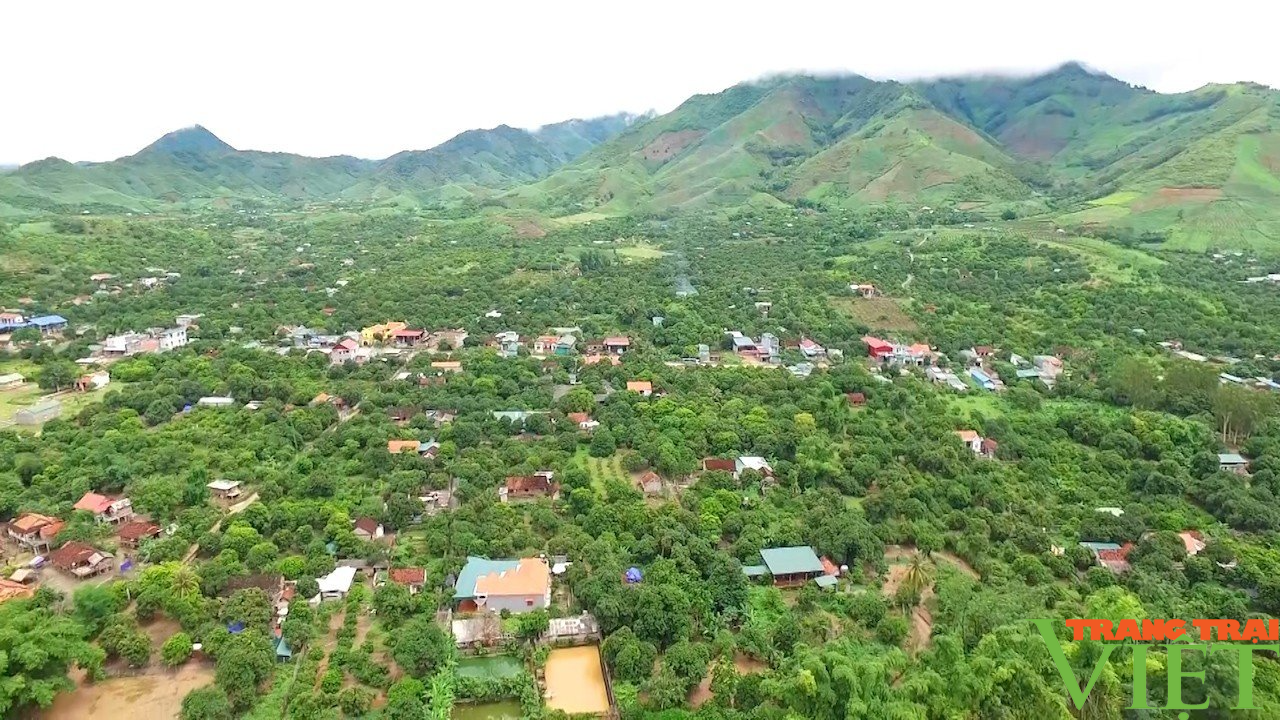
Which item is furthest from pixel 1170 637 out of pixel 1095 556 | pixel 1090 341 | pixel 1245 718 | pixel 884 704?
pixel 1090 341

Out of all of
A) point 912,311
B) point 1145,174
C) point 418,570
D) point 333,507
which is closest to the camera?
point 418,570

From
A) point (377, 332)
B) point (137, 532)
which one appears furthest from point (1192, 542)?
point (377, 332)

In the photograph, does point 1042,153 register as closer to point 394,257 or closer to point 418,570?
point 394,257

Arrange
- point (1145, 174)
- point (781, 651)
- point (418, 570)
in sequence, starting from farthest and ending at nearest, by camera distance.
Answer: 1. point (1145, 174)
2. point (418, 570)
3. point (781, 651)

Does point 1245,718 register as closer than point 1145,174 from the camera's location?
Yes

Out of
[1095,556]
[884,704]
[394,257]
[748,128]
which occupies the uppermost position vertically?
[748,128]

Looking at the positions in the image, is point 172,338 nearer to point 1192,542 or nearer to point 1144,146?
point 1192,542
